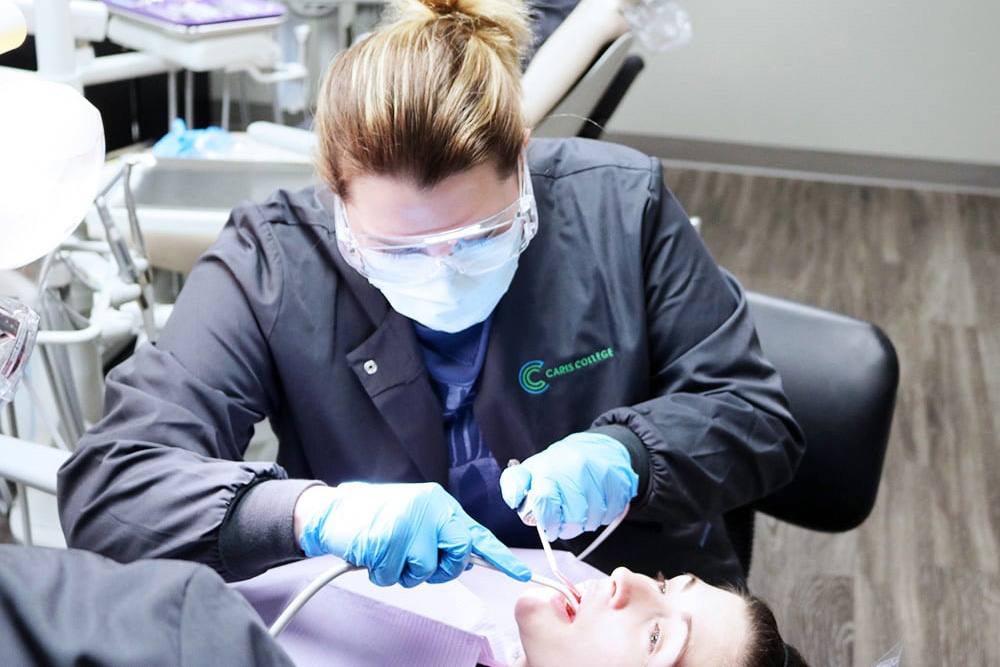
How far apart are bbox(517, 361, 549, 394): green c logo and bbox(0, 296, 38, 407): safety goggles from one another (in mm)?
607

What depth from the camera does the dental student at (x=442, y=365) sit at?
42.2 inches

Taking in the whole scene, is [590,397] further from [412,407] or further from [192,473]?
[192,473]

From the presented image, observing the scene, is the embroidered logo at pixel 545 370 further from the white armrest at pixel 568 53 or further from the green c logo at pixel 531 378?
the white armrest at pixel 568 53

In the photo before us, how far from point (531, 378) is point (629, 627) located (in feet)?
1.09

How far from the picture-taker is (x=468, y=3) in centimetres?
121

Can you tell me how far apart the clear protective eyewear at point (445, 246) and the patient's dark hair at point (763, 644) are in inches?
19.7

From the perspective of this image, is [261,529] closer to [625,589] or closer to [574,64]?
[625,589]

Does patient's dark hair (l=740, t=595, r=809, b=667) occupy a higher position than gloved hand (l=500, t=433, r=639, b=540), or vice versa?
gloved hand (l=500, t=433, r=639, b=540)

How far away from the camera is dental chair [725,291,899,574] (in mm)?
1430

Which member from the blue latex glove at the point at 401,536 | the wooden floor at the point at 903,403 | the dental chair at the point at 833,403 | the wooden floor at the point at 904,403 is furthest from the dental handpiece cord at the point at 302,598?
the wooden floor at the point at 904,403

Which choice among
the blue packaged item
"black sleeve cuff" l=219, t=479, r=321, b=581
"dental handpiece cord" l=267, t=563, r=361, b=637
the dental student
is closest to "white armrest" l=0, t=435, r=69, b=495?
the dental student

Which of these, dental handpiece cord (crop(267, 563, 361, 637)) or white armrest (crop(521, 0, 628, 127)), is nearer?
dental handpiece cord (crop(267, 563, 361, 637))

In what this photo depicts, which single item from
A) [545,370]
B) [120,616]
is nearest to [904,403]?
[545,370]

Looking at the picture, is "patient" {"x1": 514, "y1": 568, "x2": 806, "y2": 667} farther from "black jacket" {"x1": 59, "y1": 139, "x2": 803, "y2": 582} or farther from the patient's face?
"black jacket" {"x1": 59, "y1": 139, "x2": 803, "y2": 582}
